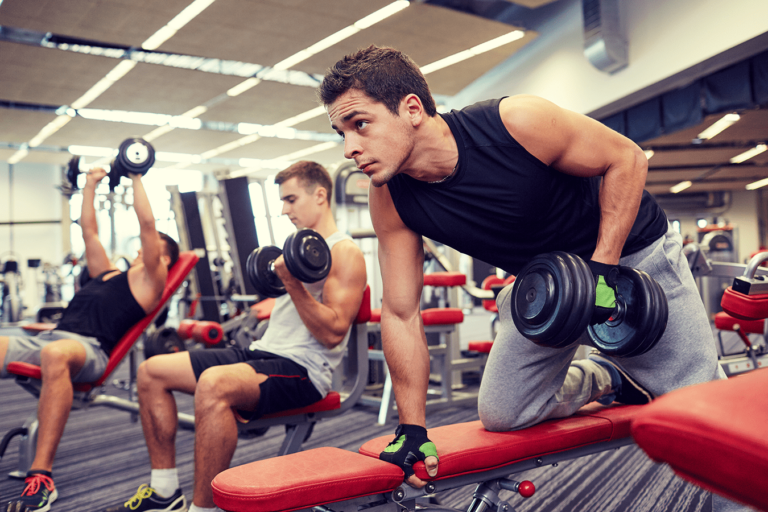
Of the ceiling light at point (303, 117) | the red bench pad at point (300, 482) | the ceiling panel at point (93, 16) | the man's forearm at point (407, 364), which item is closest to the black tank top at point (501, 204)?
the man's forearm at point (407, 364)

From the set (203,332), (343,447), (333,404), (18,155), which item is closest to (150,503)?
(333,404)

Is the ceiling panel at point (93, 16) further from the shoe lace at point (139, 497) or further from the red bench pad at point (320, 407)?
the shoe lace at point (139, 497)

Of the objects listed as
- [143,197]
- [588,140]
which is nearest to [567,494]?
[588,140]

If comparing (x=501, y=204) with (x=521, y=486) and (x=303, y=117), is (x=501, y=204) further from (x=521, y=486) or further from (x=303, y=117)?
(x=303, y=117)

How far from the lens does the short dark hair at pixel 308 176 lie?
2.04 m

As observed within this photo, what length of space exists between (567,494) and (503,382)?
759mm

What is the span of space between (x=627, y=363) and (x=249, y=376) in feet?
3.43

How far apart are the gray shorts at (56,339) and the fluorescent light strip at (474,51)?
5212mm

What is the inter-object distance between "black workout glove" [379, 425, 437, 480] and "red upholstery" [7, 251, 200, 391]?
1685 millimetres

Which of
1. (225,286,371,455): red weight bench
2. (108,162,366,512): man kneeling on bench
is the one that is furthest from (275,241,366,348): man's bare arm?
(225,286,371,455): red weight bench

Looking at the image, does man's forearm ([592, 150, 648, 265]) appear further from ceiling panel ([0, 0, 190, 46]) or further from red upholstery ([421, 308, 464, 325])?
ceiling panel ([0, 0, 190, 46])

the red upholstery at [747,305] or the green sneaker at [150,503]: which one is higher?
the red upholstery at [747,305]

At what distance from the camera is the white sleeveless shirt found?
1777 millimetres

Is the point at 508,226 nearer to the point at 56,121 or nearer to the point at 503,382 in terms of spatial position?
the point at 503,382
